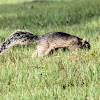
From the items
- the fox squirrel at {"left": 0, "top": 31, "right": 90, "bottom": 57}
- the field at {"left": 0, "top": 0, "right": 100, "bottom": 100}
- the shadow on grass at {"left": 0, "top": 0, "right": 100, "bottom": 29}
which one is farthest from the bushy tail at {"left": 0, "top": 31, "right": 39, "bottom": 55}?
the shadow on grass at {"left": 0, "top": 0, "right": 100, "bottom": 29}

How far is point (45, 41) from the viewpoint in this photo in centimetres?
620

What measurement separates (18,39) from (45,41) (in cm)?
63

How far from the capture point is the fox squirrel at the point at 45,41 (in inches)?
241

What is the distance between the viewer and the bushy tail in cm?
612

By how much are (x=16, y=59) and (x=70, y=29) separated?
9.91 ft

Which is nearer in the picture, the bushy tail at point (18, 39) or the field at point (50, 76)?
Result: the field at point (50, 76)

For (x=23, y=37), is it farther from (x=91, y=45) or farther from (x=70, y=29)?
(x=70, y=29)

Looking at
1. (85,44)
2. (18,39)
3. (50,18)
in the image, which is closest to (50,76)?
(18,39)

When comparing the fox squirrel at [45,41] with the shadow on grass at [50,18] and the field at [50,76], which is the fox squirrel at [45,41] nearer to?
the field at [50,76]

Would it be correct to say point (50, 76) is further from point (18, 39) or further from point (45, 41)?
point (18, 39)

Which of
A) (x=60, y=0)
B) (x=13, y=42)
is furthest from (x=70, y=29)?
(x=60, y=0)

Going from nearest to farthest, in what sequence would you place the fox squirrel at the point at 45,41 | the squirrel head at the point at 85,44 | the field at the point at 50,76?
the field at the point at 50,76, the fox squirrel at the point at 45,41, the squirrel head at the point at 85,44

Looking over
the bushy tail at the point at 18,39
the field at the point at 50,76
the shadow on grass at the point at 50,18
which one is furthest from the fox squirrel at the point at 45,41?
the shadow on grass at the point at 50,18

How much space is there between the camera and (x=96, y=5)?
11.8 m
